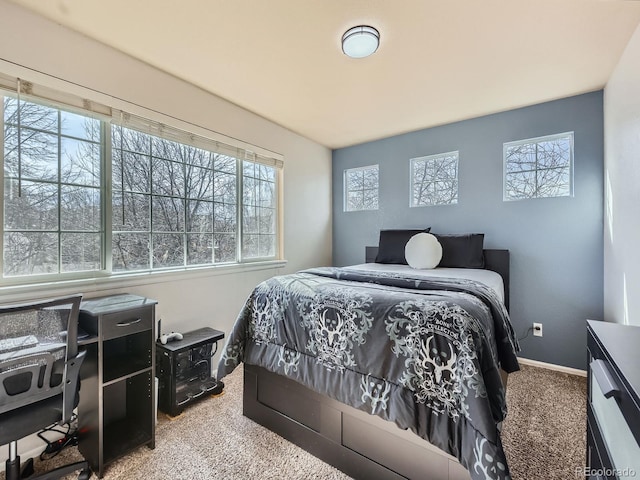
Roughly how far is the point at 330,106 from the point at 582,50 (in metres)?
1.89

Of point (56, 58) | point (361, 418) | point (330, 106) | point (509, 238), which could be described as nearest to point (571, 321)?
point (509, 238)

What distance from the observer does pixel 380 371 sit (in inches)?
53.3

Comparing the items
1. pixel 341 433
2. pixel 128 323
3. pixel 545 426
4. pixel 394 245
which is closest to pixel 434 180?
pixel 394 245

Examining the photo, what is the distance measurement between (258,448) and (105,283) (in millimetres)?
1423

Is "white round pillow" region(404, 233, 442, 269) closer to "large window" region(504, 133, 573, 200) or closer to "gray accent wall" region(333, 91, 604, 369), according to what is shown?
"gray accent wall" region(333, 91, 604, 369)

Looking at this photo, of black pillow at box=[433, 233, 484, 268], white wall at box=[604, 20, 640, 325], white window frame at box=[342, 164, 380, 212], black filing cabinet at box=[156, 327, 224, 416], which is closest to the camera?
white wall at box=[604, 20, 640, 325]

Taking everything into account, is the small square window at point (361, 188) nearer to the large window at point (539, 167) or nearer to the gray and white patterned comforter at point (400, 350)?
the large window at point (539, 167)

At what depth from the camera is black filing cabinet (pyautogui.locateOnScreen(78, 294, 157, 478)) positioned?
152 centimetres

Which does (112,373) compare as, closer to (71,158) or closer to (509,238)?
(71,158)

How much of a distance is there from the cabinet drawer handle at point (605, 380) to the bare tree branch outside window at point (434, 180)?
2.63 meters

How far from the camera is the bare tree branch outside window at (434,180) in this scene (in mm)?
3281

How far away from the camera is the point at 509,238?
9.63 ft

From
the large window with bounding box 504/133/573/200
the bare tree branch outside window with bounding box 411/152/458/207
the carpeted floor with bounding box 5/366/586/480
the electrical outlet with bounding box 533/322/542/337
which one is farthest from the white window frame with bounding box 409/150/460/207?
the carpeted floor with bounding box 5/366/586/480

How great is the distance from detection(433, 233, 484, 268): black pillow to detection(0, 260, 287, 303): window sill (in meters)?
2.05
